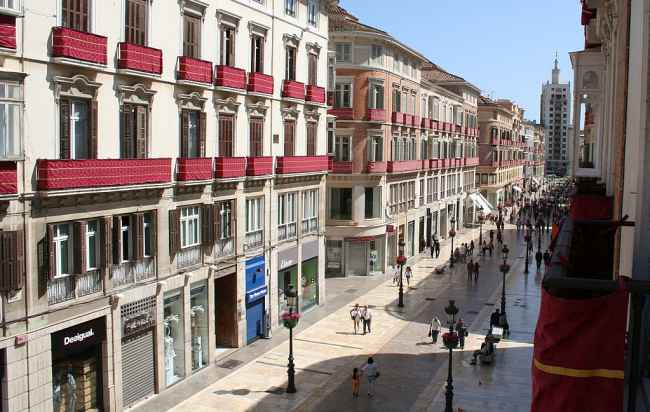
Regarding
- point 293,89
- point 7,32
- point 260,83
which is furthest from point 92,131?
point 293,89

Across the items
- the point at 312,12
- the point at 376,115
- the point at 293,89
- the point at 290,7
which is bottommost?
the point at 376,115

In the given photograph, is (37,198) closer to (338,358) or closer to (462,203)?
(338,358)

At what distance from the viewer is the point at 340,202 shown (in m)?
47.4

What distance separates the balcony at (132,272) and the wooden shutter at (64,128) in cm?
398

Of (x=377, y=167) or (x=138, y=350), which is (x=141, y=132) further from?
(x=377, y=167)

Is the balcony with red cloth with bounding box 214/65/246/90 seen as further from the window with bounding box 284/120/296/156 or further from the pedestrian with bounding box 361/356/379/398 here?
the pedestrian with bounding box 361/356/379/398

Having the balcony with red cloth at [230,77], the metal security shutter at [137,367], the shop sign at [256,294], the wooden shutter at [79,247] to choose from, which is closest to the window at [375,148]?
the shop sign at [256,294]

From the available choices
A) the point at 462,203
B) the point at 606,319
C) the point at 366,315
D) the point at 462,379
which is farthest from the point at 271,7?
the point at 462,203

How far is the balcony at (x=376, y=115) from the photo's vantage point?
4700 cm

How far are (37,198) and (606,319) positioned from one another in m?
16.7

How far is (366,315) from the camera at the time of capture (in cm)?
3169

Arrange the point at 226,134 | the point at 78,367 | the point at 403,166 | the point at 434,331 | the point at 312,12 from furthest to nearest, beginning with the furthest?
1. the point at 403,166
2. the point at 312,12
3. the point at 434,331
4. the point at 226,134
5. the point at 78,367

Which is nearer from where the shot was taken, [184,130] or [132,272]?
[132,272]

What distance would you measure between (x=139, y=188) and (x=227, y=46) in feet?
28.4
